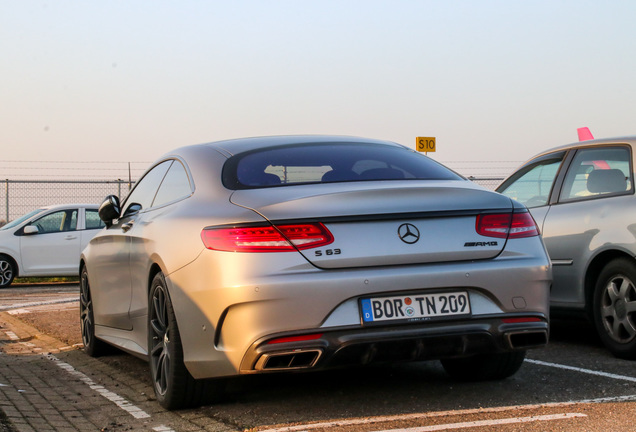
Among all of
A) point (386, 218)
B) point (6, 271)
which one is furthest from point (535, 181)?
point (6, 271)

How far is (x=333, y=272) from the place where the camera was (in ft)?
15.0

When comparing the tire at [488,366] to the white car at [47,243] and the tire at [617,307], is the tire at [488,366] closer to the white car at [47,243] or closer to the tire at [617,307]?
the tire at [617,307]

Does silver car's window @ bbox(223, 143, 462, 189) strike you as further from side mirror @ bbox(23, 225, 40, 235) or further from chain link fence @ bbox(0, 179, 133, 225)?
chain link fence @ bbox(0, 179, 133, 225)

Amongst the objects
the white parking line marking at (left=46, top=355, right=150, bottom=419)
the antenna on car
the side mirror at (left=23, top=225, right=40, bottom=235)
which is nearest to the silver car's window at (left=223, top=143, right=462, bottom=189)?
the white parking line marking at (left=46, top=355, right=150, bottom=419)

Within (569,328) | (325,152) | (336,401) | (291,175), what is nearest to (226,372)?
(336,401)

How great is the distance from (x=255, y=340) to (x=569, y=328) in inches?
195

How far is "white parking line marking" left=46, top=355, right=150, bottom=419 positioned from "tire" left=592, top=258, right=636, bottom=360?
346 cm

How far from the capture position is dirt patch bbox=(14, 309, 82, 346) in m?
9.36

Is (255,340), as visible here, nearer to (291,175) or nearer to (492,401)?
(291,175)

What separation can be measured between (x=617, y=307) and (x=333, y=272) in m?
3.09

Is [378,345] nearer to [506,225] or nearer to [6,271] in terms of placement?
[506,225]

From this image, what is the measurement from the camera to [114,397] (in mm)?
5930

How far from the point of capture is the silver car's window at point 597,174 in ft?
22.7

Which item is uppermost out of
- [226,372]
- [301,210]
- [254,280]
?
[301,210]
